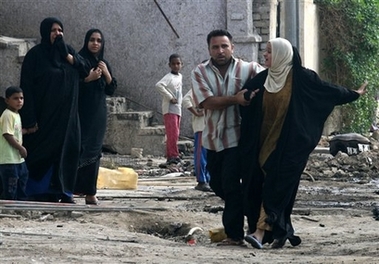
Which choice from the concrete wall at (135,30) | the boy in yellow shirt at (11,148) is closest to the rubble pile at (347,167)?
the concrete wall at (135,30)

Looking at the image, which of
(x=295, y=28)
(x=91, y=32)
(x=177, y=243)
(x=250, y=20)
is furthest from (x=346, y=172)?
(x=177, y=243)

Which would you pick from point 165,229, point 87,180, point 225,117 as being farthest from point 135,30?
point 225,117

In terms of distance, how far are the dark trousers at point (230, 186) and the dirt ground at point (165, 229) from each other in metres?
0.19

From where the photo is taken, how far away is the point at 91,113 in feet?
40.3

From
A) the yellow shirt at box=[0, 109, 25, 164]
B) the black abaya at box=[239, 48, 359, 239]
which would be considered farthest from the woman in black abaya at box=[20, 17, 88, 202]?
the black abaya at box=[239, 48, 359, 239]

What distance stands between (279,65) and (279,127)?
0.47m

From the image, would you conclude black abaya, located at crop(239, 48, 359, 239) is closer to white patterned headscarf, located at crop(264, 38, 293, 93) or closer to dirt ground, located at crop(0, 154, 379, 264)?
white patterned headscarf, located at crop(264, 38, 293, 93)

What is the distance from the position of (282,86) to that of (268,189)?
783 mm

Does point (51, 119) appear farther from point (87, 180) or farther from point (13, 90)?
point (87, 180)

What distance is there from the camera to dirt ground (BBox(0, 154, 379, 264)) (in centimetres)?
825

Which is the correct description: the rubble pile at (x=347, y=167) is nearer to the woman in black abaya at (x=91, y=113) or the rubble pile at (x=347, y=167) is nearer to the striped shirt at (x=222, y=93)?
the woman in black abaya at (x=91, y=113)

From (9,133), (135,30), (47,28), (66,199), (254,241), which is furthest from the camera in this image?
(135,30)

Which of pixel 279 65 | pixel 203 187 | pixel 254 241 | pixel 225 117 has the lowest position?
pixel 203 187

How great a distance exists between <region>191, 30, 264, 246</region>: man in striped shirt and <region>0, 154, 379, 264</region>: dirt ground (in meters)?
0.29
